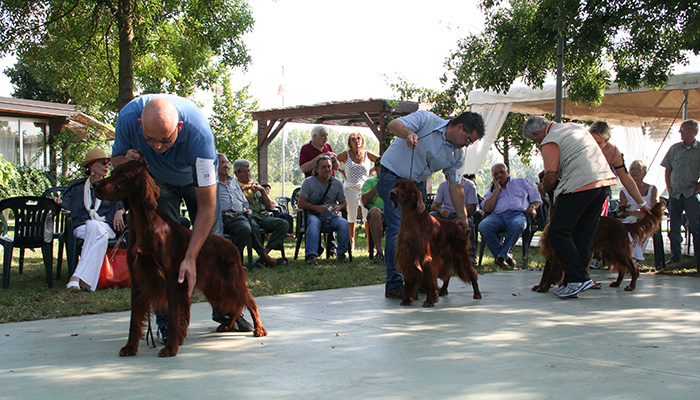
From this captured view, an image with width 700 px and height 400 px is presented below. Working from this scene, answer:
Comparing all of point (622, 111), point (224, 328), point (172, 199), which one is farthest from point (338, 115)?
point (172, 199)

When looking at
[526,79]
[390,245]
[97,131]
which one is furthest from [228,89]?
[390,245]

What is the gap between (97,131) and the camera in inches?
813

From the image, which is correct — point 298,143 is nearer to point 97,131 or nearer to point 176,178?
point 97,131

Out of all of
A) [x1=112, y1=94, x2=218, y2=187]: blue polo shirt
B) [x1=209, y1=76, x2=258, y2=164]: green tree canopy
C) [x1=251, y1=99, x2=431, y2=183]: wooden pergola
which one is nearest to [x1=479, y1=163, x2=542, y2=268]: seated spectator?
[x1=112, y1=94, x2=218, y2=187]: blue polo shirt

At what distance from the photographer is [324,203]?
8969mm

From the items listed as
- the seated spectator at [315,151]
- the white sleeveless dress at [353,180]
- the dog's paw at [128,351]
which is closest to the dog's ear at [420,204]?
the dog's paw at [128,351]

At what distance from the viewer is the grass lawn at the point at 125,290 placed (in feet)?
16.9

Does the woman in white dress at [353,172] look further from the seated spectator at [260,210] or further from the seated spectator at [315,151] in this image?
the seated spectator at [260,210]

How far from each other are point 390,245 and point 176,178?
250 cm

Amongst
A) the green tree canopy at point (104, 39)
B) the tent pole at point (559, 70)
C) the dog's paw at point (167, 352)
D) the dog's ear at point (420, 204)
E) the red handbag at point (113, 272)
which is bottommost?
the dog's paw at point (167, 352)

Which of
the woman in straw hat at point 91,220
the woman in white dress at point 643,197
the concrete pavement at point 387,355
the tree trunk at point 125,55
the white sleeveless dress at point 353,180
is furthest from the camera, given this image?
the tree trunk at point 125,55

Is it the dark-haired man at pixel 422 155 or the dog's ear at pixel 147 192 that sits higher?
the dark-haired man at pixel 422 155

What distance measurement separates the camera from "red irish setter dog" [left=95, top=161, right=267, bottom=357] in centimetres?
339

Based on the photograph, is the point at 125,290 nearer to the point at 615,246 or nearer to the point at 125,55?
the point at 615,246
